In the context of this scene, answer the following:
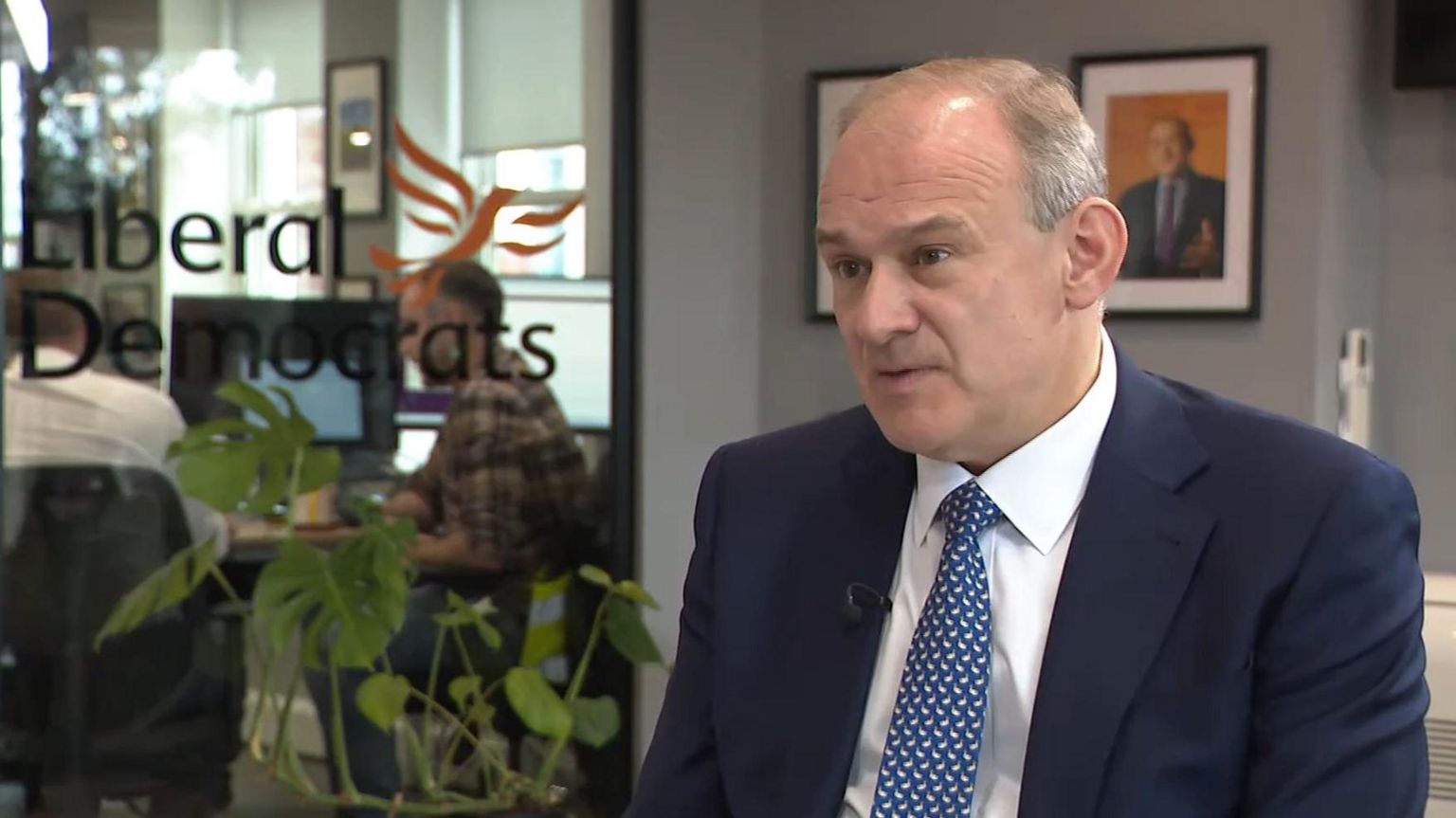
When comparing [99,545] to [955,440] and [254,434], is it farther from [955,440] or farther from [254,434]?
[955,440]

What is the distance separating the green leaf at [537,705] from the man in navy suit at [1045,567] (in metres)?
2.10

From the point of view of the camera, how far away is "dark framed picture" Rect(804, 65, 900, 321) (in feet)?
13.0

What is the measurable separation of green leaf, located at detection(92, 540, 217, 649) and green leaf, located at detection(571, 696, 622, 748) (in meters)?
0.85

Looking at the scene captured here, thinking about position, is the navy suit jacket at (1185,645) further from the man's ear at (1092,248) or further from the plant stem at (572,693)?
the plant stem at (572,693)

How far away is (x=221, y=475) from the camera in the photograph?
3.52 meters

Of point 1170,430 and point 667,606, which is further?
point 667,606

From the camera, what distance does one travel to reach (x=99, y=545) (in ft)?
12.2

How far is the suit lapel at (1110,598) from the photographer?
1.37 m

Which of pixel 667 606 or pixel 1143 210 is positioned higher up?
pixel 1143 210

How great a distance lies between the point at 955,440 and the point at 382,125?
2812 millimetres

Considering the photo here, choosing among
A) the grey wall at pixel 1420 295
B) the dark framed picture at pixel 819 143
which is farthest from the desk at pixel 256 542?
the grey wall at pixel 1420 295

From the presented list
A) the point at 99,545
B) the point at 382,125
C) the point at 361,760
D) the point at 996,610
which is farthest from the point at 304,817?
the point at 996,610

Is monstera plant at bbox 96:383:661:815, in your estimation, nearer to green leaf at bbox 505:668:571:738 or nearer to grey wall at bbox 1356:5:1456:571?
green leaf at bbox 505:668:571:738

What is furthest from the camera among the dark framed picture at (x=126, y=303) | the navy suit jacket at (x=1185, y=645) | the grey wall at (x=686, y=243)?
the grey wall at (x=686, y=243)
